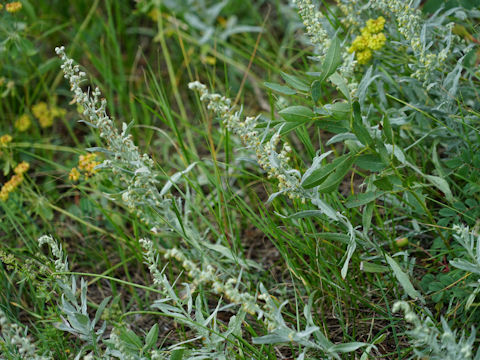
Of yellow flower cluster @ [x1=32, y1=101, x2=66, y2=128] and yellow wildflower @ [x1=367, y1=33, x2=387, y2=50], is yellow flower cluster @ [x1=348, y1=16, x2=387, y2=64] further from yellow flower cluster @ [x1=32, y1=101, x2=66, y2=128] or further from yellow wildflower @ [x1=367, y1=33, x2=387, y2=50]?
yellow flower cluster @ [x1=32, y1=101, x2=66, y2=128]

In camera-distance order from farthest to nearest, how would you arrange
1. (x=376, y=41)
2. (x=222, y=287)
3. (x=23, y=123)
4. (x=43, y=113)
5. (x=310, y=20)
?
(x=43, y=113)
(x=23, y=123)
(x=376, y=41)
(x=310, y=20)
(x=222, y=287)

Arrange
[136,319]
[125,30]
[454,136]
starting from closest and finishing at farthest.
Answer: 1. [454,136]
2. [136,319]
3. [125,30]

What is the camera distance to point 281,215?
1.71m

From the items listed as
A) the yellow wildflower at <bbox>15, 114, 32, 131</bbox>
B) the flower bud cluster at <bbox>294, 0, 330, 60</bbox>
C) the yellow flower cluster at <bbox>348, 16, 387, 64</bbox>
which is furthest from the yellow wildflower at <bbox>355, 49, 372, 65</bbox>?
the yellow wildflower at <bbox>15, 114, 32, 131</bbox>

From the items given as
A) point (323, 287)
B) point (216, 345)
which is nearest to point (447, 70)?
point (323, 287)

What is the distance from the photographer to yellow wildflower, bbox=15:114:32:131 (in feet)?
9.84

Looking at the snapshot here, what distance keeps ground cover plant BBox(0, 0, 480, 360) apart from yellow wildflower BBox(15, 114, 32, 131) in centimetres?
1

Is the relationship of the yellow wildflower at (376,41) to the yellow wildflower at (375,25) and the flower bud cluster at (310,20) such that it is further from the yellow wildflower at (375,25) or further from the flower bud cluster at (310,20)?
the flower bud cluster at (310,20)

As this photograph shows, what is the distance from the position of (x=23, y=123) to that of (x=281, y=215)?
2046 millimetres

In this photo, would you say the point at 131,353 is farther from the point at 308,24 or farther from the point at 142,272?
the point at 308,24

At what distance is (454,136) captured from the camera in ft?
6.97

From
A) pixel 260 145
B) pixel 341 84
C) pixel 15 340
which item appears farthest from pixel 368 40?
pixel 15 340

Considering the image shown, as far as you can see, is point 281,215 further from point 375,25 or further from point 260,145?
point 375,25

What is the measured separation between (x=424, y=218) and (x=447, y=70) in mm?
647
